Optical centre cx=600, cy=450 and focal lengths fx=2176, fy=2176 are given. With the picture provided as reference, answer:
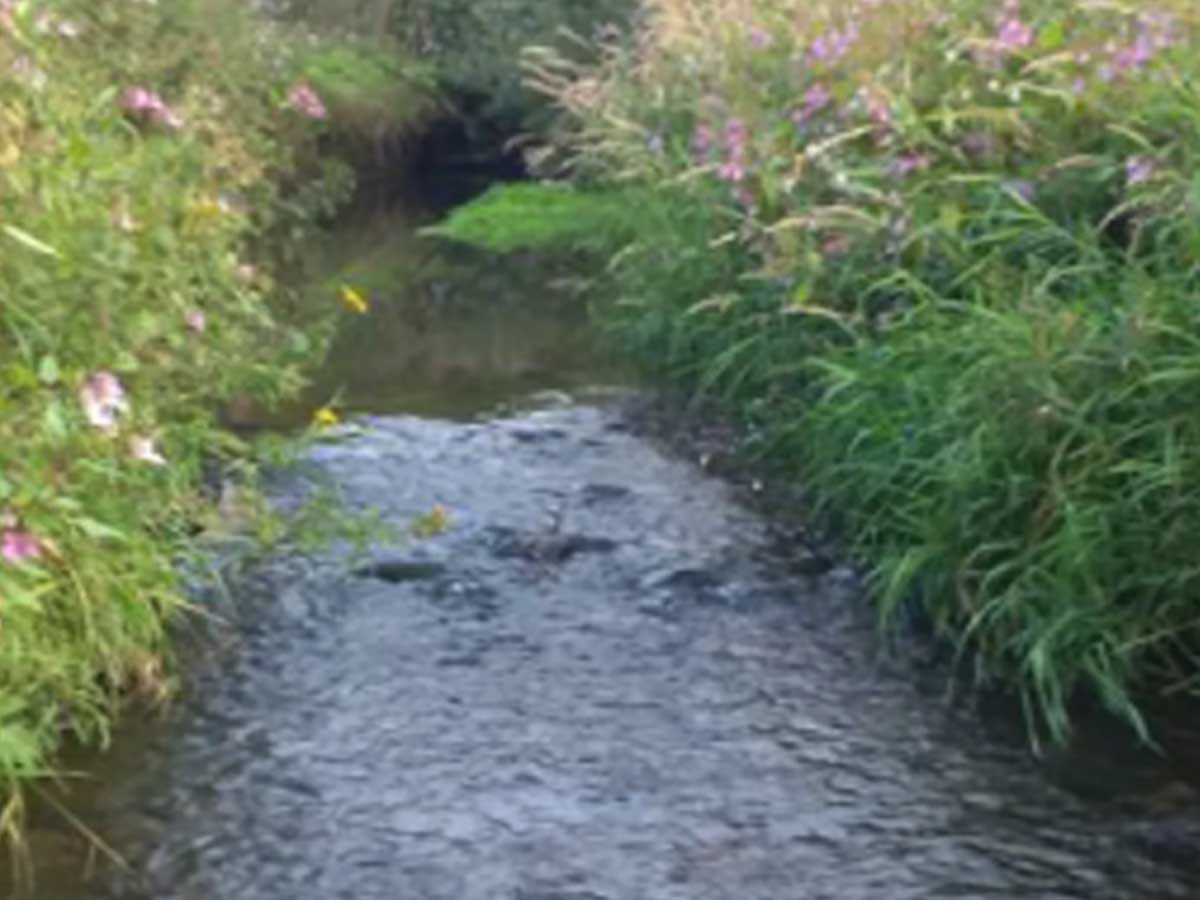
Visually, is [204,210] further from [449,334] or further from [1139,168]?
[449,334]

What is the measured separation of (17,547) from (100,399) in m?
0.57

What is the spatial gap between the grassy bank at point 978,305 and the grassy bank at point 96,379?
85.7 inches

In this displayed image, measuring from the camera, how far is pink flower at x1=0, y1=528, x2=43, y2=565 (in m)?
5.04

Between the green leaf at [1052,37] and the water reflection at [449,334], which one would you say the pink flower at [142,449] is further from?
the water reflection at [449,334]

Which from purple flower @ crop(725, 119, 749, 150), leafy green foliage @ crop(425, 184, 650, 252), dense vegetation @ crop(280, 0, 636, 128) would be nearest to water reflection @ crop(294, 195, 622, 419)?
leafy green foliage @ crop(425, 184, 650, 252)

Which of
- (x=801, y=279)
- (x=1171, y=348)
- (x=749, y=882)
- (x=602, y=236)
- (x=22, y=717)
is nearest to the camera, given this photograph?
(x=749, y=882)

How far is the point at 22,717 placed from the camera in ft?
17.8

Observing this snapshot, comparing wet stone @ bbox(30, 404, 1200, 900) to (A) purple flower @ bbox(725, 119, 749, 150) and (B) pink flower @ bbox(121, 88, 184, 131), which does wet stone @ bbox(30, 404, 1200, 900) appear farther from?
(A) purple flower @ bbox(725, 119, 749, 150)

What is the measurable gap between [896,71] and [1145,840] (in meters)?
4.35

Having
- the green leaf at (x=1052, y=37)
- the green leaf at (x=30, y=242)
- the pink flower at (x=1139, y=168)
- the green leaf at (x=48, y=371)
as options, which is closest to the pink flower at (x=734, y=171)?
the green leaf at (x=1052, y=37)

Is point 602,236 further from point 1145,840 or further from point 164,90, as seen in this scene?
point 1145,840

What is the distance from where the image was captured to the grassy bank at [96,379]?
213 inches

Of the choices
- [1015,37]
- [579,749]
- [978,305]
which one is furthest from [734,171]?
[579,749]

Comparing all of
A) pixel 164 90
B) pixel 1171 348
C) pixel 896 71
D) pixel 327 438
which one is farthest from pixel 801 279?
pixel 164 90
